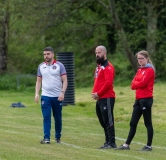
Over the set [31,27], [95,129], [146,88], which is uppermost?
[31,27]

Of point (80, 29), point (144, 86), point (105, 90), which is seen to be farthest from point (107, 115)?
point (80, 29)

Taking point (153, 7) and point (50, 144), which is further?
point (153, 7)

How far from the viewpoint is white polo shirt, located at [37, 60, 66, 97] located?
13.3 meters

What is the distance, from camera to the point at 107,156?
37.9 ft

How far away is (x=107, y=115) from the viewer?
13.0m

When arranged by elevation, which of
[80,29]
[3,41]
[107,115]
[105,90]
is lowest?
[107,115]

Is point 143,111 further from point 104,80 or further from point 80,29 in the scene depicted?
point 80,29

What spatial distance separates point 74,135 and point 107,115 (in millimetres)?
2616

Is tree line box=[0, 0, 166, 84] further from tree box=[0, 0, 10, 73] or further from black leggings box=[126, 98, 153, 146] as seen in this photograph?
black leggings box=[126, 98, 153, 146]

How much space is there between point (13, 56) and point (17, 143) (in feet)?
110

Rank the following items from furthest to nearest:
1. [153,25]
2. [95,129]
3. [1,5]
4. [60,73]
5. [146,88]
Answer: [153,25] → [1,5] → [95,129] → [60,73] → [146,88]

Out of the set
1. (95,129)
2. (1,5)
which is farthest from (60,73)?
(1,5)

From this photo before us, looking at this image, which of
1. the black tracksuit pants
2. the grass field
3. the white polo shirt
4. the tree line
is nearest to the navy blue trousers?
the white polo shirt

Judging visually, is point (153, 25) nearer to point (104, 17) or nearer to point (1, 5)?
point (104, 17)
